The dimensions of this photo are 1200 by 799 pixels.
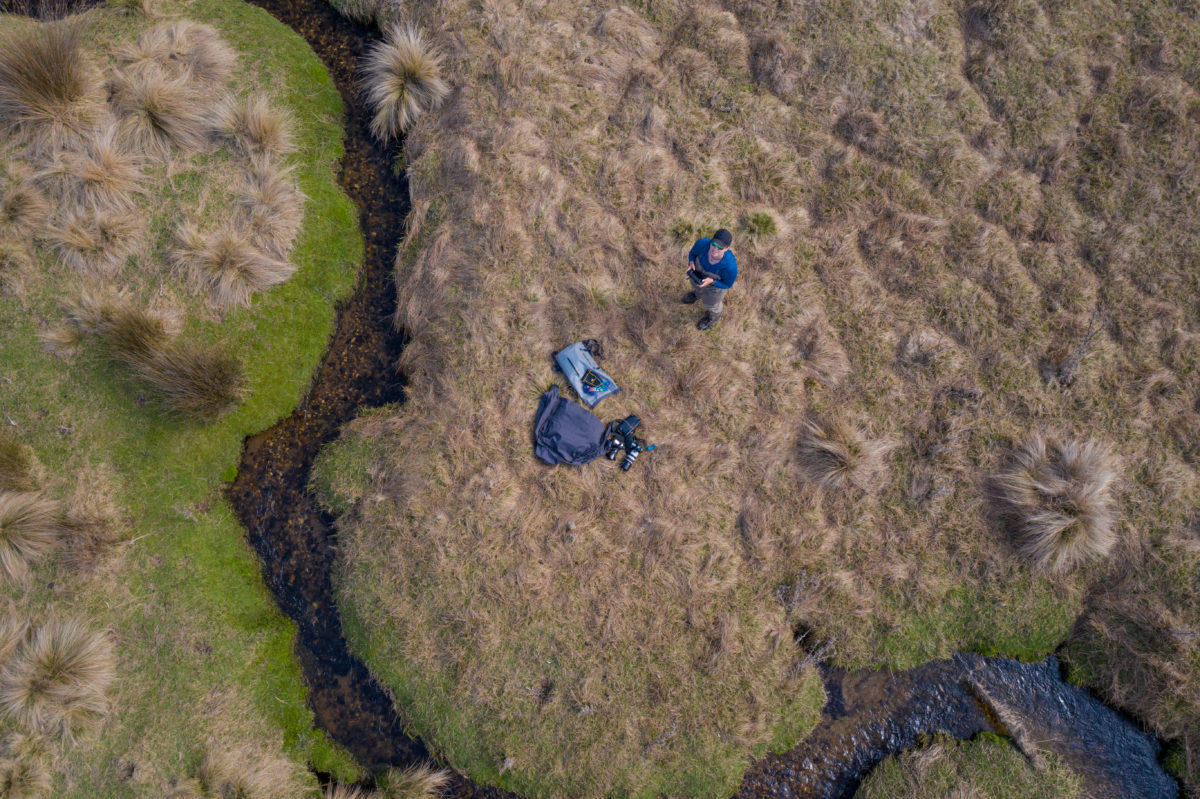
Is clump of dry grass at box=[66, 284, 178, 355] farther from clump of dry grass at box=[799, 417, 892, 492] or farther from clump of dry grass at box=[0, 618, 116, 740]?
clump of dry grass at box=[799, 417, 892, 492]

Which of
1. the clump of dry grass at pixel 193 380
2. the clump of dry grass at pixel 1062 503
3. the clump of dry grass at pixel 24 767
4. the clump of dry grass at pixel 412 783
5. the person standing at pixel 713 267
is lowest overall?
the clump of dry grass at pixel 24 767

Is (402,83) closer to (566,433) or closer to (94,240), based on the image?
(94,240)

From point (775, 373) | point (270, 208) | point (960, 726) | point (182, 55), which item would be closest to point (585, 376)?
point (775, 373)

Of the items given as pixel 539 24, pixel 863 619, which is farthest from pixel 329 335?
pixel 863 619

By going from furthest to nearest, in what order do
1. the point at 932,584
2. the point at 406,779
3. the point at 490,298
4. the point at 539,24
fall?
1. the point at 539,24
2. the point at 490,298
3. the point at 932,584
4. the point at 406,779

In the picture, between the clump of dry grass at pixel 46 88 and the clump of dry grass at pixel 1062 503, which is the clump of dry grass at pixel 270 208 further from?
the clump of dry grass at pixel 1062 503

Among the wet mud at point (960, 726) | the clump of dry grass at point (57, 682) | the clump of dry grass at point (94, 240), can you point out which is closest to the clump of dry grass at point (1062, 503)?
the wet mud at point (960, 726)

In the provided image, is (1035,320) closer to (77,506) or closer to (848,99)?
(848,99)

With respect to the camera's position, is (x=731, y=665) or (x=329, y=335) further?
(x=329, y=335)
